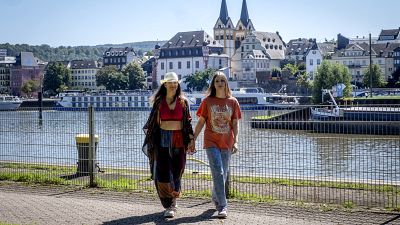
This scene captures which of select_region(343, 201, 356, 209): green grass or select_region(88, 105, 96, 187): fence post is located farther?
select_region(88, 105, 96, 187): fence post

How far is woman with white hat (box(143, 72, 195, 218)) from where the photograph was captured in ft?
28.0

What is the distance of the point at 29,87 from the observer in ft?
571

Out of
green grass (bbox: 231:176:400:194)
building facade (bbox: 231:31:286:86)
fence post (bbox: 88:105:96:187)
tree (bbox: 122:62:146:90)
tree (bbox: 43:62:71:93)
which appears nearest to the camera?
green grass (bbox: 231:176:400:194)

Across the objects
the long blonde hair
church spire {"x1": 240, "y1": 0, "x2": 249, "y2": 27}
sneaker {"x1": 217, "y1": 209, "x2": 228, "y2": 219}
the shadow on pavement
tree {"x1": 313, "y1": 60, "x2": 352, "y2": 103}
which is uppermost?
church spire {"x1": 240, "y1": 0, "x2": 249, "y2": 27}

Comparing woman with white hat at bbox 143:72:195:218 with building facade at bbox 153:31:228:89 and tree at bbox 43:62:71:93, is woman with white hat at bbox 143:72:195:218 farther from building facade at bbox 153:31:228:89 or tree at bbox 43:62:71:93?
tree at bbox 43:62:71:93

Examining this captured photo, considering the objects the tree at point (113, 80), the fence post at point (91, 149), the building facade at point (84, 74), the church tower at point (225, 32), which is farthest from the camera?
the building facade at point (84, 74)

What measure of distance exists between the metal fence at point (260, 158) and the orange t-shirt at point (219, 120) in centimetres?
154

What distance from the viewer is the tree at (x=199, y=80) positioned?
145 meters

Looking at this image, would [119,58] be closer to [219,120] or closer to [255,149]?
[255,149]

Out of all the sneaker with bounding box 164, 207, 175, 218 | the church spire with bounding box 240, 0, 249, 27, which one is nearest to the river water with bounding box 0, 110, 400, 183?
the sneaker with bounding box 164, 207, 175, 218

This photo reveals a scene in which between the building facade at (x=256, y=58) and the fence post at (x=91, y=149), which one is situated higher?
the building facade at (x=256, y=58)

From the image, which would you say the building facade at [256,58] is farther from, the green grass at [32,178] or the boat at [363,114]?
the green grass at [32,178]

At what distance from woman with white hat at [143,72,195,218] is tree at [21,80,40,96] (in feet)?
563

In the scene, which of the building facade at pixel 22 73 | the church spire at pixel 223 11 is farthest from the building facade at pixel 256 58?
the building facade at pixel 22 73
